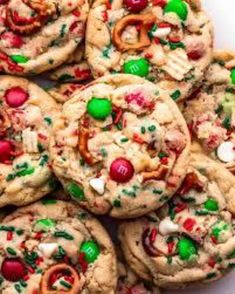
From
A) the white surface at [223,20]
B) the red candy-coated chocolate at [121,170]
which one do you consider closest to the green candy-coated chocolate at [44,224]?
the red candy-coated chocolate at [121,170]

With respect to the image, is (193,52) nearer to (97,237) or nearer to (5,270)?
(97,237)

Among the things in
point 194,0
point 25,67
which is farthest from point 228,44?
point 25,67

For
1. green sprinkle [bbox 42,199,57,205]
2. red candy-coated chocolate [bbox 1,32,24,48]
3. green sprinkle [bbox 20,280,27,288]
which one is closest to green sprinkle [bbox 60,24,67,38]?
red candy-coated chocolate [bbox 1,32,24,48]

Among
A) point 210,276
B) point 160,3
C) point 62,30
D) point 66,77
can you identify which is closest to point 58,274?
point 210,276

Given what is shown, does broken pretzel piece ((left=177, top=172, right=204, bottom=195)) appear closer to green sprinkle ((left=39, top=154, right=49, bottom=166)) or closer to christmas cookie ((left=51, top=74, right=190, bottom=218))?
christmas cookie ((left=51, top=74, right=190, bottom=218))

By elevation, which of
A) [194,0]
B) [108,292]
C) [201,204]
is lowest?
[108,292]

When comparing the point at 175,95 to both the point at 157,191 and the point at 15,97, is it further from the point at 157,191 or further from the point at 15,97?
the point at 15,97
